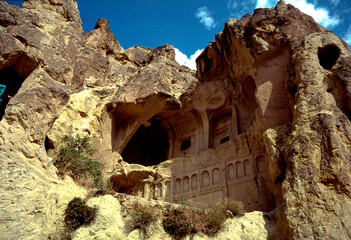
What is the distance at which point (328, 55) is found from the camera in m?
11.4

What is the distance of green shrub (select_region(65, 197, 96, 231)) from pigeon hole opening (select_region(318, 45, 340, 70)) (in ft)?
32.7

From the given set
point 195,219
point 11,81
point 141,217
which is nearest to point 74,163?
point 141,217

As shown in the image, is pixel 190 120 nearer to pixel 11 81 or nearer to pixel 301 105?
pixel 301 105

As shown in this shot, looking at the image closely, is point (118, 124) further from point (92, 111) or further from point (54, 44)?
point (54, 44)

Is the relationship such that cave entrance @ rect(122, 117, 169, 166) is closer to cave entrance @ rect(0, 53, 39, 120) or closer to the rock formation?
the rock formation

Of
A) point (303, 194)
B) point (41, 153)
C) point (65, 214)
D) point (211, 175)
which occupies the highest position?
point (211, 175)

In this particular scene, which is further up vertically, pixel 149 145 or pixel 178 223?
pixel 149 145

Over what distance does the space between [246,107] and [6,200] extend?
515 inches

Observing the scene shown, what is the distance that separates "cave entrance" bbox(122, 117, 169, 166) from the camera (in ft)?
67.6

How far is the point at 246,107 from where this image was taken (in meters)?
16.9

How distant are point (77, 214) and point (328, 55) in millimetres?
10688

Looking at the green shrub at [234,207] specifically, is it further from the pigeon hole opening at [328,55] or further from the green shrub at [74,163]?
the pigeon hole opening at [328,55]

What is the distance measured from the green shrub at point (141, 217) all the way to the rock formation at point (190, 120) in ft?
1.21

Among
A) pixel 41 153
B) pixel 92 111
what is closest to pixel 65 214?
pixel 41 153
